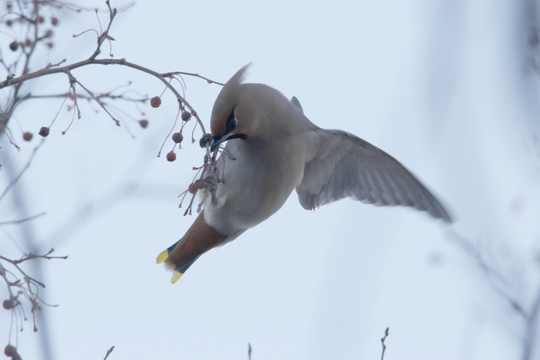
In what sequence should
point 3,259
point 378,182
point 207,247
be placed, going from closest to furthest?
point 3,259
point 207,247
point 378,182

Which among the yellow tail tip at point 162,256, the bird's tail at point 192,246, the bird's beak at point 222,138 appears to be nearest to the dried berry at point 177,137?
the bird's beak at point 222,138

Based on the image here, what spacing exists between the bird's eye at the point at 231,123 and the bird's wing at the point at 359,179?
33.6 inches

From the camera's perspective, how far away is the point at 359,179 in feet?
14.4

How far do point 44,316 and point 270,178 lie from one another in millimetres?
1397

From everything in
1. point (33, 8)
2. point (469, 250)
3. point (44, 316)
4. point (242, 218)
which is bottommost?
point (44, 316)

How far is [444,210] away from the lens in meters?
4.10

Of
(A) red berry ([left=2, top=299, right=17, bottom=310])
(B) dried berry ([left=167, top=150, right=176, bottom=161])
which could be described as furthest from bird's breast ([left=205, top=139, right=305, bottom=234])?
(A) red berry ([left=2, top=299, right=17, bottom=310])

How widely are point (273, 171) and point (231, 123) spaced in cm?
42

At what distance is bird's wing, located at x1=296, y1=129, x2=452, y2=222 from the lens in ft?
A: 13.8

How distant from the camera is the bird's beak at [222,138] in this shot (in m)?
3.11

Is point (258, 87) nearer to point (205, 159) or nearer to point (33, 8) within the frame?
point (205, 159)

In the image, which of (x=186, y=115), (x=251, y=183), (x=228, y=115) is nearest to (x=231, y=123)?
(x=228, y=115)

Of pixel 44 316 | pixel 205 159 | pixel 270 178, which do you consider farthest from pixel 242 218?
pixel 44 316

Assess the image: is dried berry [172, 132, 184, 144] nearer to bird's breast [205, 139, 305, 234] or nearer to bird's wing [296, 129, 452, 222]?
bird's breast [205, 139, 305, 234]
